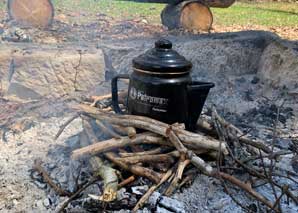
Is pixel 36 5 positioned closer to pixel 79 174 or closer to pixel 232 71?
pixel 232 71

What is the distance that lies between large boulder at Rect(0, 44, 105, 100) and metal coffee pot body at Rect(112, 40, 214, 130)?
159 cm

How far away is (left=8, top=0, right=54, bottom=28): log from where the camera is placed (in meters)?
5.19

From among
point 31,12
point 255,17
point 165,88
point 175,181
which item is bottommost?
point 255,17

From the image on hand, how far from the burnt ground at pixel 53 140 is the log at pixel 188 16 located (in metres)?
1.35

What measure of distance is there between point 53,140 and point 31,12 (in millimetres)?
3014

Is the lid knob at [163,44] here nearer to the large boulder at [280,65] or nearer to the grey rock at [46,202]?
the grey rock at [46,202]

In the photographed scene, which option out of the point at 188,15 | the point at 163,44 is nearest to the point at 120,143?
the point at 163,44

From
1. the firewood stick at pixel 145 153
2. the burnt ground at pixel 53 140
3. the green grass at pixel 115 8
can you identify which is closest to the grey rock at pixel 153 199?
the burnt ground at pixel 53 140

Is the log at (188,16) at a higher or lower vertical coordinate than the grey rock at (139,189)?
higher

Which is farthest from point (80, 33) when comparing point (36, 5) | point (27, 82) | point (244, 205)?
point (244, 205)

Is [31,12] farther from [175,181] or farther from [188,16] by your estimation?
[175,181]

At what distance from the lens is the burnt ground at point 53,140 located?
2.12 meters

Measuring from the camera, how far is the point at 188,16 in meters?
5.80

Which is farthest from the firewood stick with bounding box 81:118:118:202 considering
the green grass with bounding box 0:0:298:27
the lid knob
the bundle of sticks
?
the green grass with bounding box 0:0:298:27
